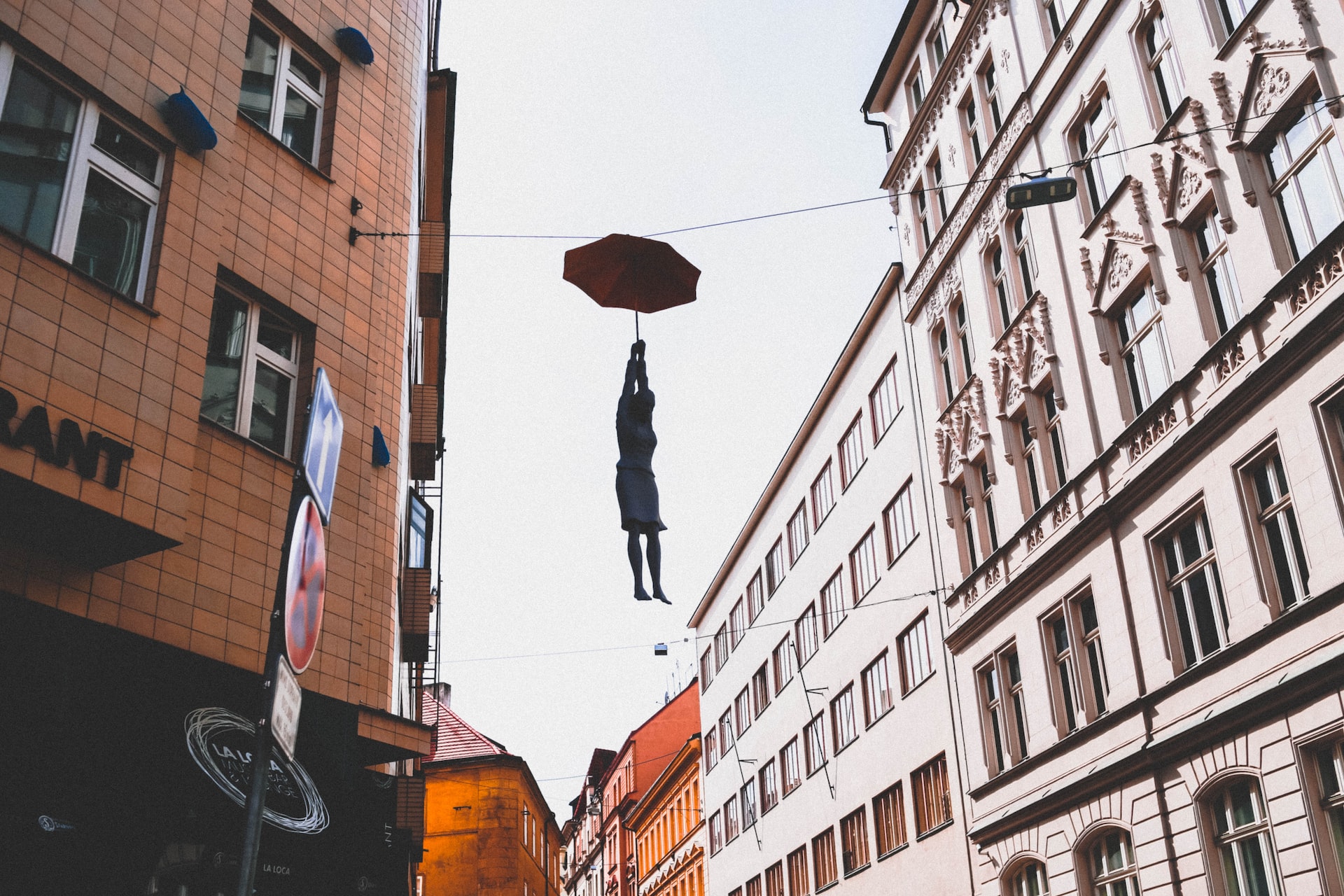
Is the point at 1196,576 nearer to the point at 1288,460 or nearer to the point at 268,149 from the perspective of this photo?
the point at 1288,460

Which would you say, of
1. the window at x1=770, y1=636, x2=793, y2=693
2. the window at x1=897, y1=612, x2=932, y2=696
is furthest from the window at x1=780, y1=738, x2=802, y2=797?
the window at x1=897, y1=612, x2=932, y2=696

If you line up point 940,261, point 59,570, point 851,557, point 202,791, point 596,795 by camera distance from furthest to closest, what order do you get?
1. point 596,795
2. point 851,557
3. point 940,261
4. point 202,791
5. point 59,570

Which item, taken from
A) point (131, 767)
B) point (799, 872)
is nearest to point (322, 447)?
point (131, 767)

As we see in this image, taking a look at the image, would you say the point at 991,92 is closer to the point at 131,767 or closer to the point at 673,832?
the point at 131,767

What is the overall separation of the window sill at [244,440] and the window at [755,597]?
3257cm

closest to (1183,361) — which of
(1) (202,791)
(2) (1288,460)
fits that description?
(2) (1288,460)

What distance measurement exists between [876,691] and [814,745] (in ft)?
18.1

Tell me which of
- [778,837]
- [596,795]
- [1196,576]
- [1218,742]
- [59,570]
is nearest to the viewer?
[59,570]

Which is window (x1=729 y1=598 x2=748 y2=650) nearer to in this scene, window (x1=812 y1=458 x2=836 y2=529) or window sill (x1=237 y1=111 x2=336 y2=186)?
window (x1=812 y1=458 x2=836 y2=529)

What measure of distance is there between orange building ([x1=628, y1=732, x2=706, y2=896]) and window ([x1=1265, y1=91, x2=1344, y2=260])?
1597 inches

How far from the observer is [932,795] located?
25672 millimetres

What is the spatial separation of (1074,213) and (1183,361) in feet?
16.5

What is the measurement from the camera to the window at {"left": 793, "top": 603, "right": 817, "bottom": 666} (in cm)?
3562

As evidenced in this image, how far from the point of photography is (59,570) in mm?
8539
